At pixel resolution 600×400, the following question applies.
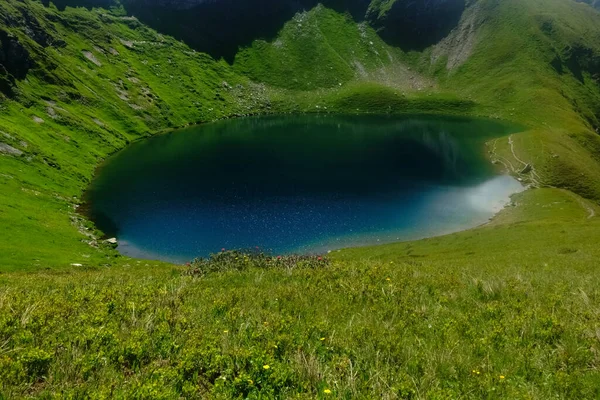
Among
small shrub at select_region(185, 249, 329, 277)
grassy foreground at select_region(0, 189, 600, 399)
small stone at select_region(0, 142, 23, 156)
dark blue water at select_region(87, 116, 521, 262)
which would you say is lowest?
grassy foreground at select_region(0, 189, 600, 399)

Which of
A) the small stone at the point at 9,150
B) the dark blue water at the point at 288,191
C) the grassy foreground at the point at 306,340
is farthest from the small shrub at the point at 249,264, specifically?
the small stone at the point at 9,150

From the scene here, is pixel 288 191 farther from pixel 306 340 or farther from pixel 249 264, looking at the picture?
pixel 306 340

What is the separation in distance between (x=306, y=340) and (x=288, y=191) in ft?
261

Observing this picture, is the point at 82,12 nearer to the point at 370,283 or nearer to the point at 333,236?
the point at 333,236

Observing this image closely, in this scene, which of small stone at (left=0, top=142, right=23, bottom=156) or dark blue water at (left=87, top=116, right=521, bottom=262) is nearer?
dark blue water at (left=87, top=116, right=521, bottom=262)

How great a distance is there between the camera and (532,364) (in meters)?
9.83

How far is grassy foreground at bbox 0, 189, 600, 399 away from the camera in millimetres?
8500

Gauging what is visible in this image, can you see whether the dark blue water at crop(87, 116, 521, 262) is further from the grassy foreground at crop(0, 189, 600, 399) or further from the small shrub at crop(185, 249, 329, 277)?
the grassy foreground at crop(0, 189, 600, 399)

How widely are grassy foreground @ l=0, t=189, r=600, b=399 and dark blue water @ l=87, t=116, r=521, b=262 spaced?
1954 inches

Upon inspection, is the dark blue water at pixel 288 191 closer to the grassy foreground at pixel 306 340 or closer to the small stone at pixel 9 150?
the small stone at pixel 9 150

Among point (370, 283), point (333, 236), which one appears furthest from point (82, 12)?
point (370, 283)

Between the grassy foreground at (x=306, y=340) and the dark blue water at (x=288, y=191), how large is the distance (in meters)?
49.6

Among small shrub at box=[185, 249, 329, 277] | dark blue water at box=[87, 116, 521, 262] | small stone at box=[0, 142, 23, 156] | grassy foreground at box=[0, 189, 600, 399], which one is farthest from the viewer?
small stone at box=[0, 142, 23, 156]

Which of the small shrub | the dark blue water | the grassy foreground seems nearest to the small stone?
the dark blue water
